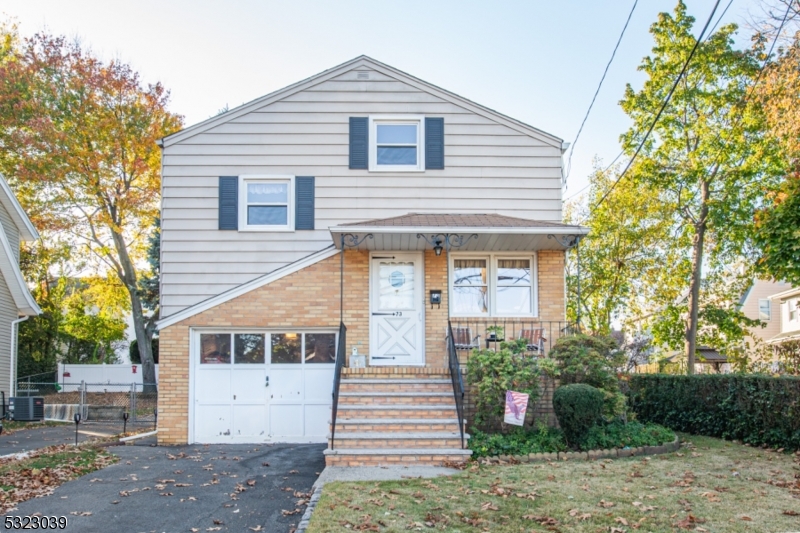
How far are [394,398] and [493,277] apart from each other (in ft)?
11.4

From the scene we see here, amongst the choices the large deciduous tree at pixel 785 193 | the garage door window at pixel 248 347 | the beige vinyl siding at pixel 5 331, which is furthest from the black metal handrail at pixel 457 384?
the beige vinyl siding at pixel 5 331

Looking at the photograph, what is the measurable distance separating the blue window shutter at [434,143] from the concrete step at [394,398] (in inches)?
191

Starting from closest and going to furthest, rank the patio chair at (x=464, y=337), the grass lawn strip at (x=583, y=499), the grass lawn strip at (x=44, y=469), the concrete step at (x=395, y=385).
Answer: the grass lawn strip at (x=583, y=499), the grass lawn strip at (x=44, y=469), the concrete step at (x=395, y=385), the patio chair at (x=464, y=337)

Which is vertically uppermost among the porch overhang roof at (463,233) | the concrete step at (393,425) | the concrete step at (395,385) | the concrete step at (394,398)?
the porch overhang roof at (463,233)

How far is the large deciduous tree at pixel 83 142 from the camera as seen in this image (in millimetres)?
23750

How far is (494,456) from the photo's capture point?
392 inches

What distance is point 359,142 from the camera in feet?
45.3

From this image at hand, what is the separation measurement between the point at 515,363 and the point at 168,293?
7.12 m

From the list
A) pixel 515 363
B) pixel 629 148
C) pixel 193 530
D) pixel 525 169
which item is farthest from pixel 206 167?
pixel 629 148

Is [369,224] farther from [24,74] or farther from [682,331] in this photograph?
[24,74]

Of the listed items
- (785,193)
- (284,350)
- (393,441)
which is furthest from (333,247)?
(785,193)

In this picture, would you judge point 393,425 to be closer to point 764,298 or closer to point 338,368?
point 338,368

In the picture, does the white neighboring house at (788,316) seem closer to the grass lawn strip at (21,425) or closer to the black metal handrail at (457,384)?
the black metal handrail at (457,384)

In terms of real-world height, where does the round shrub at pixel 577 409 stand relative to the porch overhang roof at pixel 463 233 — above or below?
below
